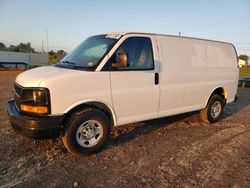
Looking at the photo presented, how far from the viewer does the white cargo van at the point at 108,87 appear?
413 centimetres

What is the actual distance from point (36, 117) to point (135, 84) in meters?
1.92

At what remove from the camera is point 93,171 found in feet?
13.4

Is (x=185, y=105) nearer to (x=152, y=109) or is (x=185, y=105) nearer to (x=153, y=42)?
(x=152, y=109)

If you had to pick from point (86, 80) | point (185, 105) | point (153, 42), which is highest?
point (153, 42)

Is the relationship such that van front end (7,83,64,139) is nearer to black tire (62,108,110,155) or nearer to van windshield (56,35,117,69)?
black tire (62,108,110,155)

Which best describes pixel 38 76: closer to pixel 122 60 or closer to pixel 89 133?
pixel 89 133

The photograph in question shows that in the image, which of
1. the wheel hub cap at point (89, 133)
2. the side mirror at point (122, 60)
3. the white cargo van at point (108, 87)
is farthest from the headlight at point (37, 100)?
the side mirror at point (122, 60)

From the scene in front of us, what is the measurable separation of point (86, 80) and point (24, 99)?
1039 mm

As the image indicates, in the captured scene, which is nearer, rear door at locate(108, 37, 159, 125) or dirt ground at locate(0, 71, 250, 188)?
dirt ground at locate(0, 71, 250, 188)

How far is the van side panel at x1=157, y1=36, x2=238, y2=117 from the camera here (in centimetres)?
561

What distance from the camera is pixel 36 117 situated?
4.09 m

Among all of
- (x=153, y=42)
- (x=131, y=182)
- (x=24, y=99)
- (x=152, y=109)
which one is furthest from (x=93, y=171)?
(x=153, y=42)

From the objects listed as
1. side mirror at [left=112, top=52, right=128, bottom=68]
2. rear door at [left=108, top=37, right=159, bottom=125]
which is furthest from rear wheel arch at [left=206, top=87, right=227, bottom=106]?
side mirror at [left=112, top=52, right=128, bottom=68]

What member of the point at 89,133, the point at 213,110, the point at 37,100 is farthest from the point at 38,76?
the point at 213,110
